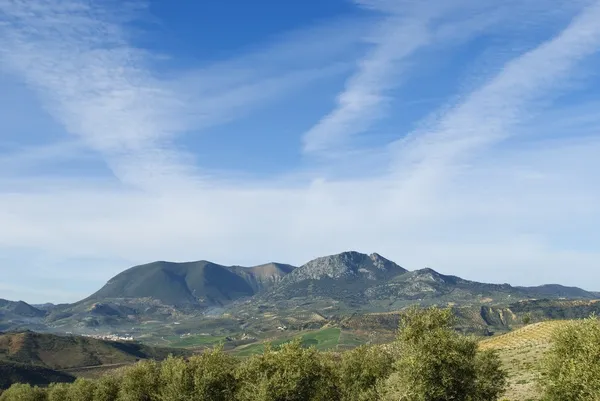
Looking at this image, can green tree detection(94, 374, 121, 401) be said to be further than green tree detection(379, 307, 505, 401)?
Yes

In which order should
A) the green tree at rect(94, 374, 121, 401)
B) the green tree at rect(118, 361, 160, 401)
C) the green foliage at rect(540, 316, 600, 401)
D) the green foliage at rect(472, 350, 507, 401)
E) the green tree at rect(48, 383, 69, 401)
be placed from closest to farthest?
the green foliage at rect(540, 316, 600, 401)
the green foliage at rect(472, 350, 507, 401)
the green tree at rect(118, 361, 160, 401)
the green tree at rect(94, 374, 121, 401)
the green tree at rect(48, 383, 69, 401)

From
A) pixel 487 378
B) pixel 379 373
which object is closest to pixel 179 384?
pixel 379 373

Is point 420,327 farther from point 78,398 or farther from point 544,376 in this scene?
point 78,398

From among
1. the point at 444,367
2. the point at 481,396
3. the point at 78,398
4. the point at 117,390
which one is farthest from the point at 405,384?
the point at 78,398

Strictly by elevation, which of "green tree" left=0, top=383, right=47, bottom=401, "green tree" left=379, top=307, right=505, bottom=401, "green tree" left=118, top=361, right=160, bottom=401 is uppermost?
"green tree" left=379, top=307, right=505, bottom=401

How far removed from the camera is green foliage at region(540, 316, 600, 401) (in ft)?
171

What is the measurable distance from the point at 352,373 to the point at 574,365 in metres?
40.3

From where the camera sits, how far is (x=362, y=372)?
8544 centimetres

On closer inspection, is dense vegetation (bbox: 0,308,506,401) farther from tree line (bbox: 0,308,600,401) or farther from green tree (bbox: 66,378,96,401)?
green tree (bbox: 66,378,96,401)

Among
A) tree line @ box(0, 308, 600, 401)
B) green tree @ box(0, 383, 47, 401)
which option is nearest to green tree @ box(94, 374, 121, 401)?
tree line @ box(0, 308, 600, 401)

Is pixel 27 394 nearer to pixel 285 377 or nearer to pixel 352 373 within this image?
pixel 285 377

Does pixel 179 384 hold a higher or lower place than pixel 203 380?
lower

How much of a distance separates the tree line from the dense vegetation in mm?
127

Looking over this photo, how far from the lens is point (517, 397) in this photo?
81.4 meters
